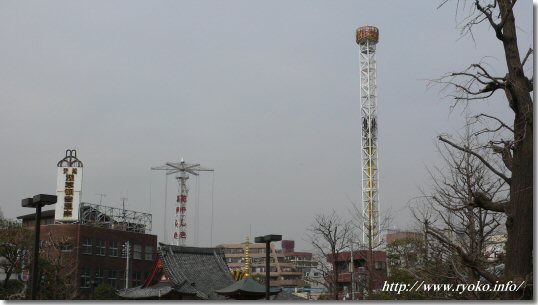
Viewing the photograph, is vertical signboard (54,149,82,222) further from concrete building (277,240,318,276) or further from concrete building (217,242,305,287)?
concrete building (277,240,318,276)

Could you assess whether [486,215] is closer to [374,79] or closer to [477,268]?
[477,268]

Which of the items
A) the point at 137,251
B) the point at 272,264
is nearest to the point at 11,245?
the point at 137,251

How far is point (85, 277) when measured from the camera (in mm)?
44500

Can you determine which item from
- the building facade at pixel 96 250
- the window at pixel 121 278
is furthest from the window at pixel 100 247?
the window at pixel 121 278

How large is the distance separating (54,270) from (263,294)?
643 inches

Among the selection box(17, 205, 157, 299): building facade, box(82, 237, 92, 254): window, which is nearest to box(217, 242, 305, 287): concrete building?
box(17, 205, 157, 299): building facade

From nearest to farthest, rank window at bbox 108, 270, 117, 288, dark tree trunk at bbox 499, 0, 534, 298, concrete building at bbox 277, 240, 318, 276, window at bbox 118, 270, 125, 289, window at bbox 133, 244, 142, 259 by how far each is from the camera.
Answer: dark tree trunk at bbox 499, 0, 534, 298 < window at bbox 108, 270, 117, 288 < window at bbox 118, 270, 125, 289 < window at bbox 133, 244, 142, 259 < concrete building at bbox 277, 240, 318, 276

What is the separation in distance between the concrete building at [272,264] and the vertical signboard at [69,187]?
44002mm

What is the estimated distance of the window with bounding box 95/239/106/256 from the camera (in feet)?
152

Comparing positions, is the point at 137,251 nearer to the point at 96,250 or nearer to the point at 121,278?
the point at 121,278

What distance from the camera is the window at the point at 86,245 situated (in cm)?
4469

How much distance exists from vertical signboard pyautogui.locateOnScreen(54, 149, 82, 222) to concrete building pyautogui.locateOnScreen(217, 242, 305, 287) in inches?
1732

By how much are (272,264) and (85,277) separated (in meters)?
51.3

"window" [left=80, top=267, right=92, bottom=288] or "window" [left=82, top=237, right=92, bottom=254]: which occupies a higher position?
"window" [left=82, top=237, right=92, bottom=254]
